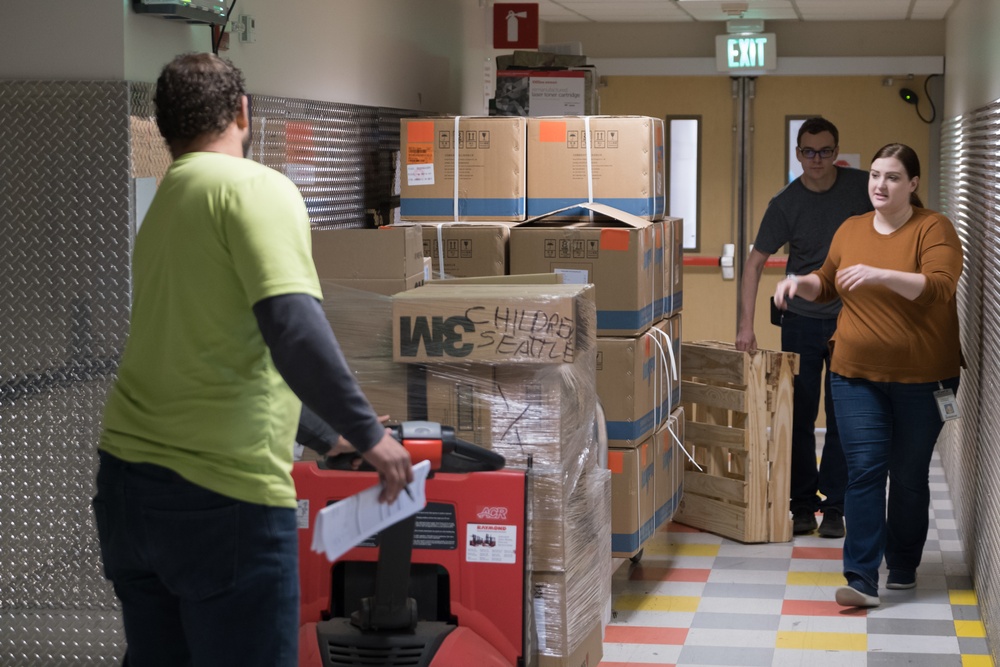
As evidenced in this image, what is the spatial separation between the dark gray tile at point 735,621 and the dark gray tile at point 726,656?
207 millimetres

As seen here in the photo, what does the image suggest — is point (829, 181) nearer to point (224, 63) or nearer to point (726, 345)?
point (726, 345)

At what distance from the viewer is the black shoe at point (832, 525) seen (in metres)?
5.29

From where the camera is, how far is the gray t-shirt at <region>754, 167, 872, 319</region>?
5324 mm

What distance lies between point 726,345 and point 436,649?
3.01 metres

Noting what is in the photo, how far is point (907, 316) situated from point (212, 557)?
111 inches

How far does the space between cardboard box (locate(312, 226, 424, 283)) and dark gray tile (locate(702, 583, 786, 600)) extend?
191cm

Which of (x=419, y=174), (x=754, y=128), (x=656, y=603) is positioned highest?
(x=754, y=128)

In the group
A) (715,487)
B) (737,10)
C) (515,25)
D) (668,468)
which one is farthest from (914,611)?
(737,10)

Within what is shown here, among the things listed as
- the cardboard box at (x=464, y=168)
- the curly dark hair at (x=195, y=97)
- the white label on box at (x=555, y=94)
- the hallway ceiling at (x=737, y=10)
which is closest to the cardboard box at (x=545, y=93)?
the white label on box at (x=555, y=94)

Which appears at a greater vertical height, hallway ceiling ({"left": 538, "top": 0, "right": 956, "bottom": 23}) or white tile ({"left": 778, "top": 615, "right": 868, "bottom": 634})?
hallway ceiling ({"left": 538, "top": 0, "right": 956, "bottom": 23})

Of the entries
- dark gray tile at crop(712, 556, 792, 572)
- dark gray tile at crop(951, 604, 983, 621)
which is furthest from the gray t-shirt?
dark gray tile at crop(951, 604, 983, 621)

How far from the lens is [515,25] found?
22.8ft

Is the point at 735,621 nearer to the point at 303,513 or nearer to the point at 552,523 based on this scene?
the point at 552,523

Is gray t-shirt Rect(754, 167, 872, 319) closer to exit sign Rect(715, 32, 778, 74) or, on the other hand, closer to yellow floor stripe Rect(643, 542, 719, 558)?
yellow floor stripe Rect(643, 542, 719, 558)
